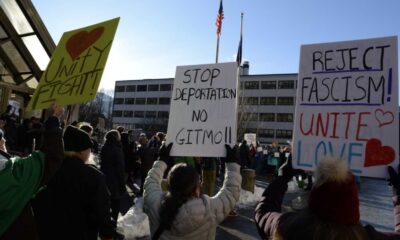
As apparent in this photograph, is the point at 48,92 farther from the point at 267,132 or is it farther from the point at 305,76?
the point at 267,132

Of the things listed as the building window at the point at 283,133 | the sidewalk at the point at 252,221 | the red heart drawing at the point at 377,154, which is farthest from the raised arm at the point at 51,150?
the building window at the point at 283,133

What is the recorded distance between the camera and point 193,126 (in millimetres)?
4309

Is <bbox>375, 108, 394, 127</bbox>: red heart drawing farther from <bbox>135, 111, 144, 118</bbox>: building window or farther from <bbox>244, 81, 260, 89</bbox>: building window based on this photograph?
<bbox>135, 111, 144, 118</bbox>: building window

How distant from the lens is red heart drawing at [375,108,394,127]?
3527 millimetres

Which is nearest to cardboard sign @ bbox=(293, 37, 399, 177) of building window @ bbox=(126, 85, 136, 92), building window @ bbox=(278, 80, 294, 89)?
building window @ bbox=(278, 80, 294, 89)

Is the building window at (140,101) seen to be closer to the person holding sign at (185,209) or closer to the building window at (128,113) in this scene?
the building window at (128,113)

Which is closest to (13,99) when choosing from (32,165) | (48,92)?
(48,92)

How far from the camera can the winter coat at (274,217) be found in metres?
2.11

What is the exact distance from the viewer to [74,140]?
365cm

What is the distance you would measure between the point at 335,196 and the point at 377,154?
66.6 inches

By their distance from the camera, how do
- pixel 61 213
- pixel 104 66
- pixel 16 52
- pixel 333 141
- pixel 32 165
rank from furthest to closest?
pixel 16 52, pixel 104 66, pixel 333 141, pixel 61 213, pixel 32 165

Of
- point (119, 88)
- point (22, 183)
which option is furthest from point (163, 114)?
point (22, 183)

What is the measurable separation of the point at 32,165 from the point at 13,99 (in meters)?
9.37

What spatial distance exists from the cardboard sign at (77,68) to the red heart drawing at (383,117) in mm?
2743
